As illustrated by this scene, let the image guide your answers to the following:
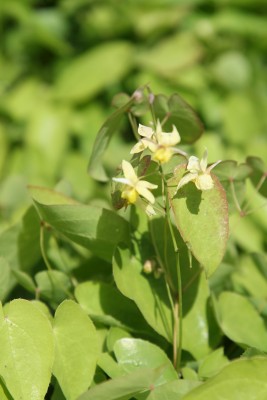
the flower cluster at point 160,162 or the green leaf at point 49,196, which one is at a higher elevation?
the flower cluster at point 160,162

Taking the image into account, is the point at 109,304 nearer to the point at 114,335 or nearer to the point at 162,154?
the point at 114,335

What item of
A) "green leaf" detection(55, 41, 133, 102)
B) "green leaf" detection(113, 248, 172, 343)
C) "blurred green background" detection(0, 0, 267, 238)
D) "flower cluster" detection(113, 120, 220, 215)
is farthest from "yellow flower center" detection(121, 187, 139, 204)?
"green leaf" detection(55, 41, 133, 102)

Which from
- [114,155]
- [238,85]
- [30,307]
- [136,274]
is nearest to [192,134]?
[136,274]

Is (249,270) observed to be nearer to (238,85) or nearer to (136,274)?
(136,274)

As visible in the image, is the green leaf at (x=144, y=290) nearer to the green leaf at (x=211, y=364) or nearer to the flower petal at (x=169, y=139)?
the green leaf at (x=211, y=364)

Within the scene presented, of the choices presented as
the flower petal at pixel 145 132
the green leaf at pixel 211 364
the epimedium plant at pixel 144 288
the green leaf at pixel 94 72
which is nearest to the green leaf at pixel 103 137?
the epimedium plant at pixel 144 288

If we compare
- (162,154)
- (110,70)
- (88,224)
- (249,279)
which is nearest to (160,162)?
(162,154)
